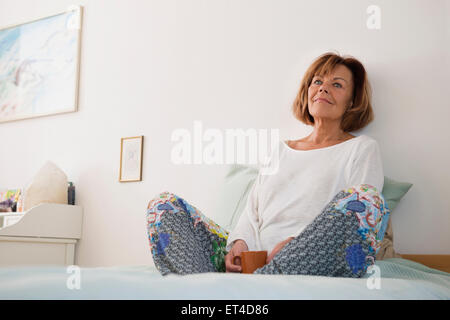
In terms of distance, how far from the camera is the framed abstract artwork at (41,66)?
8.57 ft

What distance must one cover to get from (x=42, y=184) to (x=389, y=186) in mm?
1591

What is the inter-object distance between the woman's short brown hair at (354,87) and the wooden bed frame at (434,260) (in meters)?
0.50

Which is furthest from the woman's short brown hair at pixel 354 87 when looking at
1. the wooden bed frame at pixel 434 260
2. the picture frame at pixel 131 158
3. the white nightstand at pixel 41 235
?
the white nightstand at pixel 41 235

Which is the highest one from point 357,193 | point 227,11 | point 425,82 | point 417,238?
point 227,11

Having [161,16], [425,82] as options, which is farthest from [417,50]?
[161,16]

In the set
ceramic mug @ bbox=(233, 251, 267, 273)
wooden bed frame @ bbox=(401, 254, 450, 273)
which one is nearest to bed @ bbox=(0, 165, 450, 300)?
ceramic mug @ bbox=(233, 251, 267, 273)

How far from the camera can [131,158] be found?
2.31 m

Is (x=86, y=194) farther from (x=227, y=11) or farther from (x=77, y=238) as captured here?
(x=227, y=11)

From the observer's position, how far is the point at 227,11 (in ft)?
7.15

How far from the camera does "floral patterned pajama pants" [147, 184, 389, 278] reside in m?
1.00

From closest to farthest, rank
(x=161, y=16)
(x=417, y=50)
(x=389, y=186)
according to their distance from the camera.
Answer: (x=389, y=186) → (x=417, y=50) → (x=161, y=16)

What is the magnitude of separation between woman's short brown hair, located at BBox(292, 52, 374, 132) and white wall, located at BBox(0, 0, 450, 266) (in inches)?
2.7

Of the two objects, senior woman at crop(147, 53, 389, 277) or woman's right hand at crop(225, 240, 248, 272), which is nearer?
senior woman at crop(147, 53, 389, 277)

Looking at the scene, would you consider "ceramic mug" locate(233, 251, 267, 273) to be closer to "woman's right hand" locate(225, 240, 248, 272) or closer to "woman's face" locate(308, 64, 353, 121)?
"woman's right hand" locate(225, 240, 248, 272)
